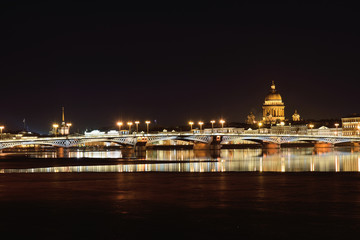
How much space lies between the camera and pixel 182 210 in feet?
69.4

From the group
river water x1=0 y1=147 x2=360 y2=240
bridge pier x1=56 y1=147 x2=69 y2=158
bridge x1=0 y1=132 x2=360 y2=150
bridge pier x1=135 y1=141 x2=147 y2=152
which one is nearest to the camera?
river water x1=0 y1=147 x2=360 y2=240

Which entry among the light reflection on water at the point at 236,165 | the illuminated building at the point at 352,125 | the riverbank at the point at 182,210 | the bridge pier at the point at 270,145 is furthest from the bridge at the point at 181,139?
the riverbank at the point at 182,210

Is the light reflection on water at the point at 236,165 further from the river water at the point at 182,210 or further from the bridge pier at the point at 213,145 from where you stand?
the bridge pier at the point at 213,145

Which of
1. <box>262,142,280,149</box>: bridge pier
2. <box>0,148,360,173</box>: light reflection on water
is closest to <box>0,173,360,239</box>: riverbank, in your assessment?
<box>0,148,360,173</box>: light reflection on water

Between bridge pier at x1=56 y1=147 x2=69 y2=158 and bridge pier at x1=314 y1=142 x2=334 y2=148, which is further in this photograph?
bridge pier at x1=314 y1=142 x2=334 y2=148

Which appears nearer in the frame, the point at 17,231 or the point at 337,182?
the point at 17,231

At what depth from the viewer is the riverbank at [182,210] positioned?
17312 mm

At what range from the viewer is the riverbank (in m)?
17.3

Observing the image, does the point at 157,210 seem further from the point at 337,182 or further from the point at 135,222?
the point at 337,182

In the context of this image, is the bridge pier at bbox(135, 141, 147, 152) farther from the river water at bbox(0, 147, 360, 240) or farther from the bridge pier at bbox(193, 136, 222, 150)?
the river water at bbox(0, 147, 360, 240)

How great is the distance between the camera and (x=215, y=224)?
1836 cm

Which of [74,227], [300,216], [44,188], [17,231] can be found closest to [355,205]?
[300,216]

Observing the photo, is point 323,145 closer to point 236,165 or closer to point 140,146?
point 140,146

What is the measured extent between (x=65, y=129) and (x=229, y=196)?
552 ft
